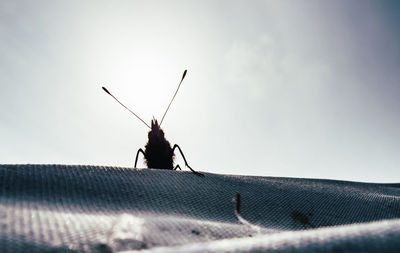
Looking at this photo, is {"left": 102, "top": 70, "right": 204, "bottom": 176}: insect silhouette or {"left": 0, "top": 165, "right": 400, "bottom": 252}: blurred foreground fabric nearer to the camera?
{"left": 0, "top": 165, "right": 400, "bottom": 252}: blurred foreground fabric

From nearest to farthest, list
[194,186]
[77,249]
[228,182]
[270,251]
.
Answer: [270,251] < [77,249] < [194,186] < [228,182]

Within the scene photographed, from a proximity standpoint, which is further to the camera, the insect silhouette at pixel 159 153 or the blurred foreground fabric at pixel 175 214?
the insect silhouette at pixel 159 153

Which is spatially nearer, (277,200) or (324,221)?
(324,221)

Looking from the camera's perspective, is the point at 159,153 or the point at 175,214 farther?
the point at 159,153

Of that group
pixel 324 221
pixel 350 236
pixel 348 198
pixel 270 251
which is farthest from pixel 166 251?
pixel 348 198

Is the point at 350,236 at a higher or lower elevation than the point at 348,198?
higher

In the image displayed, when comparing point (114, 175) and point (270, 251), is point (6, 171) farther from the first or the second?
point (270, 251)

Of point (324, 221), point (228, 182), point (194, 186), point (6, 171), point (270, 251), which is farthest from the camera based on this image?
point (228, 182)

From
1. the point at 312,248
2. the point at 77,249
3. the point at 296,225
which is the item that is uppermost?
the point at 312,248
